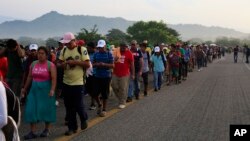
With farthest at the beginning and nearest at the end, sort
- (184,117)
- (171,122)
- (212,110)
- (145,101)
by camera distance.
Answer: (145,101), (212,110), (184,117), (171,122)

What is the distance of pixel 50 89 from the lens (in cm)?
878

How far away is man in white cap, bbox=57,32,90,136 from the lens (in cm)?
908

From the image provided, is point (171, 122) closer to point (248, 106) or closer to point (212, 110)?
point (212, 110)

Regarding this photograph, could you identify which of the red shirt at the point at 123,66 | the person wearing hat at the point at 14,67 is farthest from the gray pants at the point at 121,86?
the person wearing hat at the point at 14,67

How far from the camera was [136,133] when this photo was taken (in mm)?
9016

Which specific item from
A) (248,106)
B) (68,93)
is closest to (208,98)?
(248,106)

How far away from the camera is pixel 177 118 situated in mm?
10883

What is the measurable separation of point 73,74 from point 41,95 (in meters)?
0.74

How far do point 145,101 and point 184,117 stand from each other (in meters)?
3.31

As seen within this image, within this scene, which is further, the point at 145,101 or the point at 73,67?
the point at 145,101

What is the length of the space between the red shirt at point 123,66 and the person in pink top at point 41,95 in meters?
4.15

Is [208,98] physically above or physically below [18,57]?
below

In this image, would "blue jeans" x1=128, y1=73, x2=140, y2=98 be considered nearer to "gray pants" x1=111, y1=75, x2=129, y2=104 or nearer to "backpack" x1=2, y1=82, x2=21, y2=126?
"gray pants" x1=111, y1=75, x2=129, y2=104

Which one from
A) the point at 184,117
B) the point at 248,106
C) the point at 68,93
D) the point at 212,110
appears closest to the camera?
the point at 68,93
